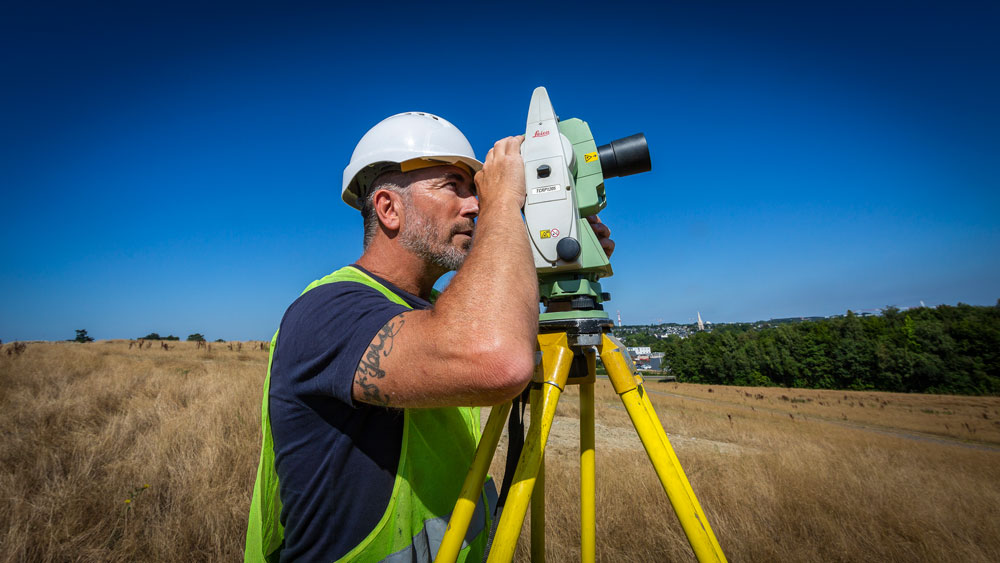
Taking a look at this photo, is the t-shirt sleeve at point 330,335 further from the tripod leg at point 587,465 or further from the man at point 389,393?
the tripod leg at point 587,465

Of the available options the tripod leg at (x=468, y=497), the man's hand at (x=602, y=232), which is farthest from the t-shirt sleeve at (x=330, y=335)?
the man's hand at (x=602, y=232)

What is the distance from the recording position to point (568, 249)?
1.43 meters

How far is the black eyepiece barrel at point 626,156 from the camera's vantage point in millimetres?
1697

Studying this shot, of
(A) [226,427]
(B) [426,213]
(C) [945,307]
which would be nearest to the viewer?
(B) [426,213]

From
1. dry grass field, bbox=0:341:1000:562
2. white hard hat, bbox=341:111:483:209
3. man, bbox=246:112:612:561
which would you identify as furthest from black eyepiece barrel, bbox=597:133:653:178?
dry grass field, bbox=0:341:1000:562

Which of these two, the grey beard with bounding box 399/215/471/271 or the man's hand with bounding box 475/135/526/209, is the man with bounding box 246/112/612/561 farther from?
the grey beard with bounding box 399/215/471/271

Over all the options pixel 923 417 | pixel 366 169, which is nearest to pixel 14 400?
pixel 366 169

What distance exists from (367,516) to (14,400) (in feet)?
28.6

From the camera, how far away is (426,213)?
158 cm

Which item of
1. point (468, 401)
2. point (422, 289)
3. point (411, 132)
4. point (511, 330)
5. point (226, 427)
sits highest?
point (411, 132)

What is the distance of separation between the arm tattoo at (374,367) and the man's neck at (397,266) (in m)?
0.65

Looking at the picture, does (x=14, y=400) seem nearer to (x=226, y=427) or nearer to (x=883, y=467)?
(x=226, y=427)

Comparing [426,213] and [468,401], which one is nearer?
[468,401]

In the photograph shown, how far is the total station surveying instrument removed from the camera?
108 centimetres
